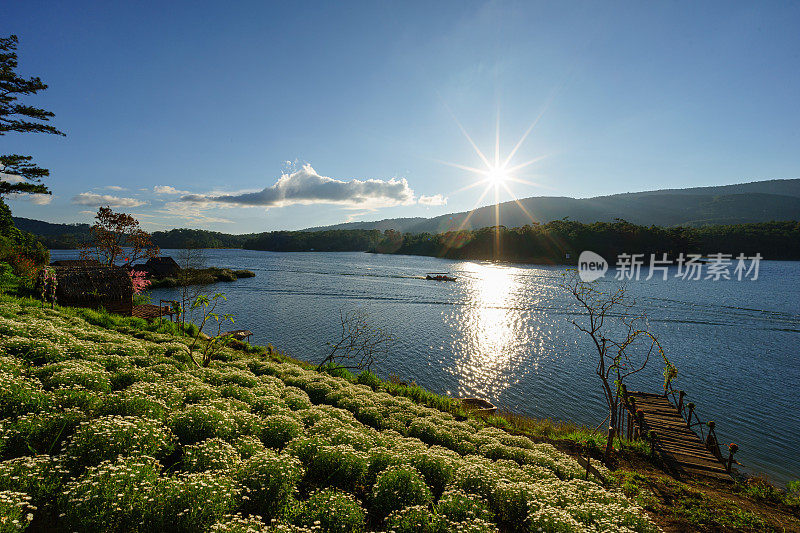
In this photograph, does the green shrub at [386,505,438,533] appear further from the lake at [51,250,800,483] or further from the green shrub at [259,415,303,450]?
the lake at [51,250,800,483]

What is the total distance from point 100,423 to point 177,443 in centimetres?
152

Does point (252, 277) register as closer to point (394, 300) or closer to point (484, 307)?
point (394, 300)

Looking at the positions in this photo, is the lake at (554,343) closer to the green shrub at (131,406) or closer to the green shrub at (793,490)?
the green shrub at (793,490)

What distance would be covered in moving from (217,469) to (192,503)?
114cm

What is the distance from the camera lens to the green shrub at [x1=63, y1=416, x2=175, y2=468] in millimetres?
5551

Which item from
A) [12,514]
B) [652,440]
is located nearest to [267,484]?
[12,514]

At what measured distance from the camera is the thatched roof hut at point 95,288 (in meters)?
24.0

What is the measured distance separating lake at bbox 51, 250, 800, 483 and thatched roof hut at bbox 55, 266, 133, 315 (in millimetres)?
11648

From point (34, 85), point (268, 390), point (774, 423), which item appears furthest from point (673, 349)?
point (34, 85)

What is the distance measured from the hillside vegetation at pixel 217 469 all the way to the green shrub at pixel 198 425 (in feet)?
0.08

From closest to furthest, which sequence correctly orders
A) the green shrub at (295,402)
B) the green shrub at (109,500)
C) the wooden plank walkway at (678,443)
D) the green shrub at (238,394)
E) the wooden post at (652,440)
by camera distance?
the green shrub at (109,500) < the green shrub at (238,394) < the green shrub at (295,402) < the wooden plank walkway at (678,443) < the wooden post at (652,440)

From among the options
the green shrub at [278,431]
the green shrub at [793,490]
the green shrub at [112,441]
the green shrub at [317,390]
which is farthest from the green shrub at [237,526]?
the green shrub at [793,490]

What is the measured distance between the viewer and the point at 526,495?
23.1ft

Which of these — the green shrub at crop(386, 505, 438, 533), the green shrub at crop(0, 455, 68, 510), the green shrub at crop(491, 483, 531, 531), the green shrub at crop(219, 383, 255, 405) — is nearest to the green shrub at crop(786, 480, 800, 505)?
the green shrub at crop(491, 483, 531, 531)
